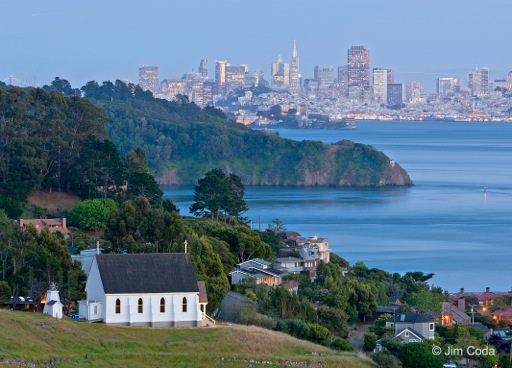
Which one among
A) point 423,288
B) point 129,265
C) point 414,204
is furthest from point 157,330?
point 414,204

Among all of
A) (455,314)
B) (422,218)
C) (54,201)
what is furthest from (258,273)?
(422,218)

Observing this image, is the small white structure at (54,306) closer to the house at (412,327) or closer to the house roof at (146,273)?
the house roof at (146,273)

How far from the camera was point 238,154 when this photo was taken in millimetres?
111812

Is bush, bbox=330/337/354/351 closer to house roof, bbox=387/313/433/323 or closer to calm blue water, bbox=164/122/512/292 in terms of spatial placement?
house roof, bbox=387/313/433/323

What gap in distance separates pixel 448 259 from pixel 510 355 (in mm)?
25563

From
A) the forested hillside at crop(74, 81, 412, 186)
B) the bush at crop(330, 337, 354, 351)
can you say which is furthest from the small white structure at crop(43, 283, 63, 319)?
the forested hillside at crop(74, 81, 412, 186)

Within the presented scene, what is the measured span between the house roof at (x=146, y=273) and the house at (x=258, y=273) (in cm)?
891

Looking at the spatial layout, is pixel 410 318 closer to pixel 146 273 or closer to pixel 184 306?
pixel 184 306

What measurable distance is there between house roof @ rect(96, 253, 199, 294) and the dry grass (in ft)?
72.6

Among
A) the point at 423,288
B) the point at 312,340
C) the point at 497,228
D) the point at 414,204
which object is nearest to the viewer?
the point at 312,340

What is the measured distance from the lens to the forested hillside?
105m

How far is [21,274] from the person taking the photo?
27875 mm

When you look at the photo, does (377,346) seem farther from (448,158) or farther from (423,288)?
(448,158)

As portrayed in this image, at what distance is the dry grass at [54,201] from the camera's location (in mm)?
46031
